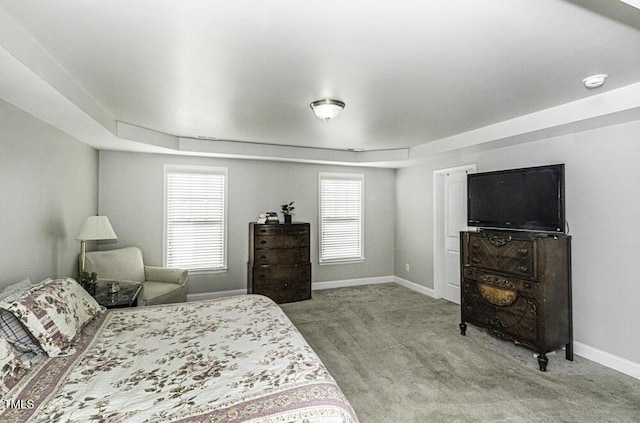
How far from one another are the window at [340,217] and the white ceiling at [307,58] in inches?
96.0

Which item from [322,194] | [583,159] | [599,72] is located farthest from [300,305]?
[599,72]

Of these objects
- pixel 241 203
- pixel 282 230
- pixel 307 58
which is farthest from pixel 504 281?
pixel 241 203

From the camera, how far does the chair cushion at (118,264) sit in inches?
152

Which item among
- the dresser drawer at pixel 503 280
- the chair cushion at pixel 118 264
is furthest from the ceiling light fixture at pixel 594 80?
the chair cushion at pixel 118 264

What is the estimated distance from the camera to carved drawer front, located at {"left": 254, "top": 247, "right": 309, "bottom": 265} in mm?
4836

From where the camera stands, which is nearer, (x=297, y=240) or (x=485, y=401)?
(x=485, y=401)

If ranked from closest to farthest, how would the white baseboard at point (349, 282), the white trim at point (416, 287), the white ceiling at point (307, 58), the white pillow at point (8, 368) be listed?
the white pillow at point (8, 368), the white ceiling at point (307, 58), the white trim at point (416, 287), the white baseboard at point (349, 282)

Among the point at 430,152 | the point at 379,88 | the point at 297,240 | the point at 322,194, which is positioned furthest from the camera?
the point at 322,194

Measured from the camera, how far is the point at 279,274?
4.89 meters

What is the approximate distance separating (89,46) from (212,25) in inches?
34.3

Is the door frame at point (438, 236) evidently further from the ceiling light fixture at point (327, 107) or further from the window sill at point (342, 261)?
the ceiling light fixture at point (327, 107)

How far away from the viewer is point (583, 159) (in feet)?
10.6

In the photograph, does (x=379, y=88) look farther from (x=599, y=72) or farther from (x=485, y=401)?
(x=485, y=401)

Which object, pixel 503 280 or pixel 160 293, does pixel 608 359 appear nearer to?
pixel 503 280
